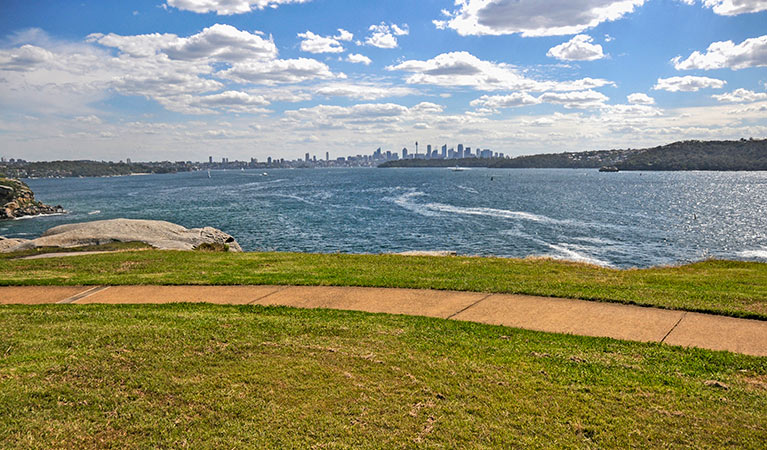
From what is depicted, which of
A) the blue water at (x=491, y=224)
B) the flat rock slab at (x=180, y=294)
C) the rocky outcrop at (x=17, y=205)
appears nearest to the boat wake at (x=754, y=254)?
the blue water at (x=491, y=224)

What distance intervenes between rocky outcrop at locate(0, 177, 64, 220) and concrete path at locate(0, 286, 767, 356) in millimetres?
73783

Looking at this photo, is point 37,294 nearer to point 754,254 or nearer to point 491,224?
point 491,224

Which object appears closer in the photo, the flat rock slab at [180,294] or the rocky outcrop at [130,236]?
the flat rock slab at [180,294]

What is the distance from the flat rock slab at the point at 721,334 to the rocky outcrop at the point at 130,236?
23786 millimetres

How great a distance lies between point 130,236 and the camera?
29.8 meters

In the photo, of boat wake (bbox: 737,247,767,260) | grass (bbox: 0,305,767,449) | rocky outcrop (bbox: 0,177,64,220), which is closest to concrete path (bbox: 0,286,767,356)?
grass (bbox: 0,305,767,449)

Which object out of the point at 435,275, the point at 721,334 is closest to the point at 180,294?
the point at 435,275

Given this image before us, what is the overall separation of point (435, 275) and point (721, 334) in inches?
296

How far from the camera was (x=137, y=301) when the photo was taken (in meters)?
12.5

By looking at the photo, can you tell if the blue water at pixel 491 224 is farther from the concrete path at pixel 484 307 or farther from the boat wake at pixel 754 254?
the concrete path at pixel 484 307

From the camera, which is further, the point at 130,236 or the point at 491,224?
the point at 491,224

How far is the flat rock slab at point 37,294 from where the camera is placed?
41.9 feet

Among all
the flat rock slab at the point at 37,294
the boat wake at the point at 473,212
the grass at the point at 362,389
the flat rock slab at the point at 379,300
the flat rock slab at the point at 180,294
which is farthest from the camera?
the boat wake at the point at 473,212

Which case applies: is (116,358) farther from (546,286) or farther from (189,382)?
(546,286)
